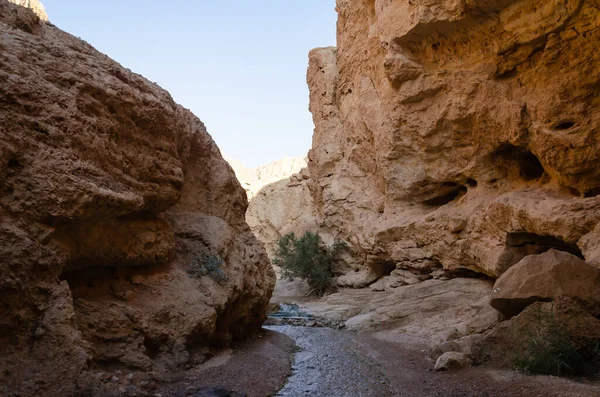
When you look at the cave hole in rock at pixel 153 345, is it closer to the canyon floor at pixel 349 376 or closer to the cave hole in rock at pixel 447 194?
the canyon floor at pixel 349 376

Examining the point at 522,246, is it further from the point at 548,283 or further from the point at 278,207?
the point at 278,207

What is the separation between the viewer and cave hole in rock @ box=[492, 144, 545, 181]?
42.5 ft

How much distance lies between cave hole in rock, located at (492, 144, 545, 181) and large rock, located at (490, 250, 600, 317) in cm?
626

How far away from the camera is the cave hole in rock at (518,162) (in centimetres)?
1296

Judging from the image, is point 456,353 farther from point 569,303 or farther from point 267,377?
point 267,377

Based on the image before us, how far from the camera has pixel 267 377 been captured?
7277mm

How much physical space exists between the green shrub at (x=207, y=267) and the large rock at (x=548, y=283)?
5.17m

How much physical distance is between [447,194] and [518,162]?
377 cm

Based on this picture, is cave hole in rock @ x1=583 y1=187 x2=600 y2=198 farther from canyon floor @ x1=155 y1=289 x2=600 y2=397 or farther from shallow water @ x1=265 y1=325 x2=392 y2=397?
shallow water @ x1=265 y1=325 x2=392 y2=397

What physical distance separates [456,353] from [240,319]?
15.8ft

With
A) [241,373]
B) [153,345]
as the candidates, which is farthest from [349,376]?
[153,345]

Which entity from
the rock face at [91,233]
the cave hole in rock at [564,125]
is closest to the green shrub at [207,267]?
the rock face at [91,233]

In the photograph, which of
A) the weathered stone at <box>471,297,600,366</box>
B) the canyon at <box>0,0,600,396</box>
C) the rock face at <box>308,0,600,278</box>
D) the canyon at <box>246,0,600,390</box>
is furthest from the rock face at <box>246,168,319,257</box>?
the weathered stone at <box>471,297,600,366</box>

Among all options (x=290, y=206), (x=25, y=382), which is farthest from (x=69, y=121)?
(x=290, y=206)
